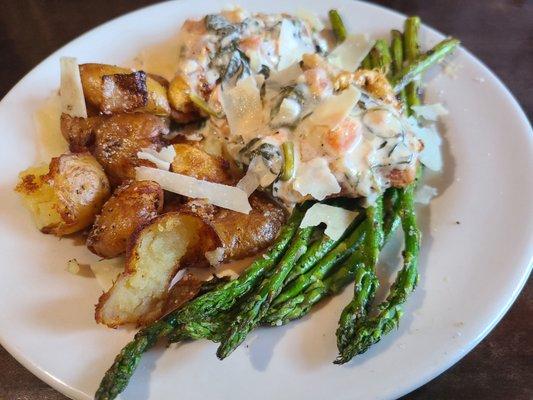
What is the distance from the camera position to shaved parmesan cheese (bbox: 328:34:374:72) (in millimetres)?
2646

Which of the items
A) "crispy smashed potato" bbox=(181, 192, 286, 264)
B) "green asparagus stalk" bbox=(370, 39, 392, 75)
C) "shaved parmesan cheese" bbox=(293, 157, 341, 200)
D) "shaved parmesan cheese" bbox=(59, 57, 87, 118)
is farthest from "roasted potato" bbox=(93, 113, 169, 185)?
"green asparagus stalk" bbox=(370, 39, 392, 75)

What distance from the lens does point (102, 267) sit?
6.57 ft

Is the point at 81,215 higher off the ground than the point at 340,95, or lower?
lower

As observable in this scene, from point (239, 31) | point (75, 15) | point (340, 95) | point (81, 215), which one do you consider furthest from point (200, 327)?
point (75, 15)

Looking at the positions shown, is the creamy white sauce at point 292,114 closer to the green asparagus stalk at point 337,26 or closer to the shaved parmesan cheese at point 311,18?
the shaved parmesan cheese at point 311,18

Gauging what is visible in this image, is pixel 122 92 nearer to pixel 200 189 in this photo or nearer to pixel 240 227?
pixel 200 189

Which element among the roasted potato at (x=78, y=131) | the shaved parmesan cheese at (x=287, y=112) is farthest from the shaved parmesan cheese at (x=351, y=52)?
the roasted potato at (x=78, y=131)

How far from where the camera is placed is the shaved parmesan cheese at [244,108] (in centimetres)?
231

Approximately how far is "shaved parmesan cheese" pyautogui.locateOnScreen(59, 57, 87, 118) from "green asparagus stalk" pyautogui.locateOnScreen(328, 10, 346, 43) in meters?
1.36

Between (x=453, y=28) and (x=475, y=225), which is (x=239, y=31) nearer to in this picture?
(x=475, y=225)

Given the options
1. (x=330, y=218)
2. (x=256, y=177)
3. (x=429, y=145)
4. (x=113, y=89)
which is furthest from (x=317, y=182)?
(x=113, y=89)

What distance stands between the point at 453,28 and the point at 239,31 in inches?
68.2

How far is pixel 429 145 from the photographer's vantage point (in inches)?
93.7

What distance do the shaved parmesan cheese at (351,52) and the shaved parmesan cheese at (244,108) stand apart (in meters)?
0.52
